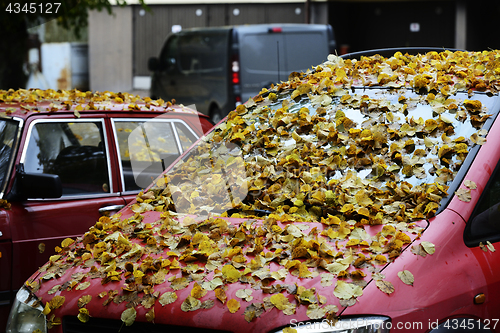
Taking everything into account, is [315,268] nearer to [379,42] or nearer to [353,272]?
[353,272]

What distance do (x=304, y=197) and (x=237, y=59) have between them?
27.2ft

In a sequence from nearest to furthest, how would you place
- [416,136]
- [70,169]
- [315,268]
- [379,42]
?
[315,268]
[416,136]
[70,169]
[379,42]

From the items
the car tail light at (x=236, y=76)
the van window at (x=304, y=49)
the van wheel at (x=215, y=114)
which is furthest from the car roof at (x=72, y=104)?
the van wheel at (x=215, y=114)

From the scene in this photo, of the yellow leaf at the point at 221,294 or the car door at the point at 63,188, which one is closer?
the yellow leaf at the point at 221,294

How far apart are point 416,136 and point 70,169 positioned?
2600 millimetres

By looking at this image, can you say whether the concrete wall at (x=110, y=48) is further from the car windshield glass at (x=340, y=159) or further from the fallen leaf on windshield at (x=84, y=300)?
the fallen leaf on windshield at (x=84, y=300)

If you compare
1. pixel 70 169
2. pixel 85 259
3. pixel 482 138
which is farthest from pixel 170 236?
pixel 70 169

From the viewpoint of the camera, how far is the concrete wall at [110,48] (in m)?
21.2

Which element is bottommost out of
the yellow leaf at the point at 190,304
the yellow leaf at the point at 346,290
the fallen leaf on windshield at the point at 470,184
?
the yellow leaf at the point at 190,304

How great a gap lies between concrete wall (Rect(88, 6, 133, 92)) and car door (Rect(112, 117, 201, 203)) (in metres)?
17.1

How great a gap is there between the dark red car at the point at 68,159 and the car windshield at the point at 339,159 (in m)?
1.01

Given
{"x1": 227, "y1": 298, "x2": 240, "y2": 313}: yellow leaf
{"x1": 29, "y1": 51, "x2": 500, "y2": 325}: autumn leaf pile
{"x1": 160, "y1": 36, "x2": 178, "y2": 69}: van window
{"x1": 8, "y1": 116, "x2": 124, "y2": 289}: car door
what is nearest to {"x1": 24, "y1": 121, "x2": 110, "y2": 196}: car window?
{"x1": 8, "y1": 116, "x2": 124, "y2": 289}: car door

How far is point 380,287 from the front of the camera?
221 centimetres

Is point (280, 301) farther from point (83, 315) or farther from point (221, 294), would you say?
point (83, 315)
